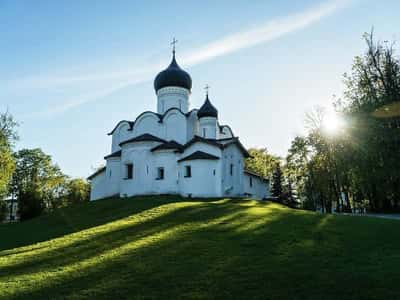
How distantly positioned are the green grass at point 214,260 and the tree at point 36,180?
2564 cm

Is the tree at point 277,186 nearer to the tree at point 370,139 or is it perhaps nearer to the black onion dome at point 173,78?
the tree at point 370,139

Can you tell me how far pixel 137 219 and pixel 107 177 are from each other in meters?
15.1

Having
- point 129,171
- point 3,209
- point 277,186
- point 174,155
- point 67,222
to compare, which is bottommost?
point 67,222

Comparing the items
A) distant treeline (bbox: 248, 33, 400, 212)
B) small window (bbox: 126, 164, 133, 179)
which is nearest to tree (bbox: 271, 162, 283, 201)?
distant treeline (bbox: 248, 33, 400, 212)

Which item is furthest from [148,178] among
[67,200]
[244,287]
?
[67,200]

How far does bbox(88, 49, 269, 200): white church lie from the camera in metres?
25.4

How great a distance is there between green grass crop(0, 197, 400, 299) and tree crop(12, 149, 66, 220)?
2564cm

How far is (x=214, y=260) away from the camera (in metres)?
8.79

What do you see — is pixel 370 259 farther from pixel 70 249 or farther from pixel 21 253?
pixel 21 253

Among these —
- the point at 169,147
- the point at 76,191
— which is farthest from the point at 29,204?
the point at 169,147

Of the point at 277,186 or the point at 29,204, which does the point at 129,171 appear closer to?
the point at 277,186

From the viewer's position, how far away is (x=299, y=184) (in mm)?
38375

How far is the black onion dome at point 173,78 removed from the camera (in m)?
30.8

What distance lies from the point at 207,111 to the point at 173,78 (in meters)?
4.48
